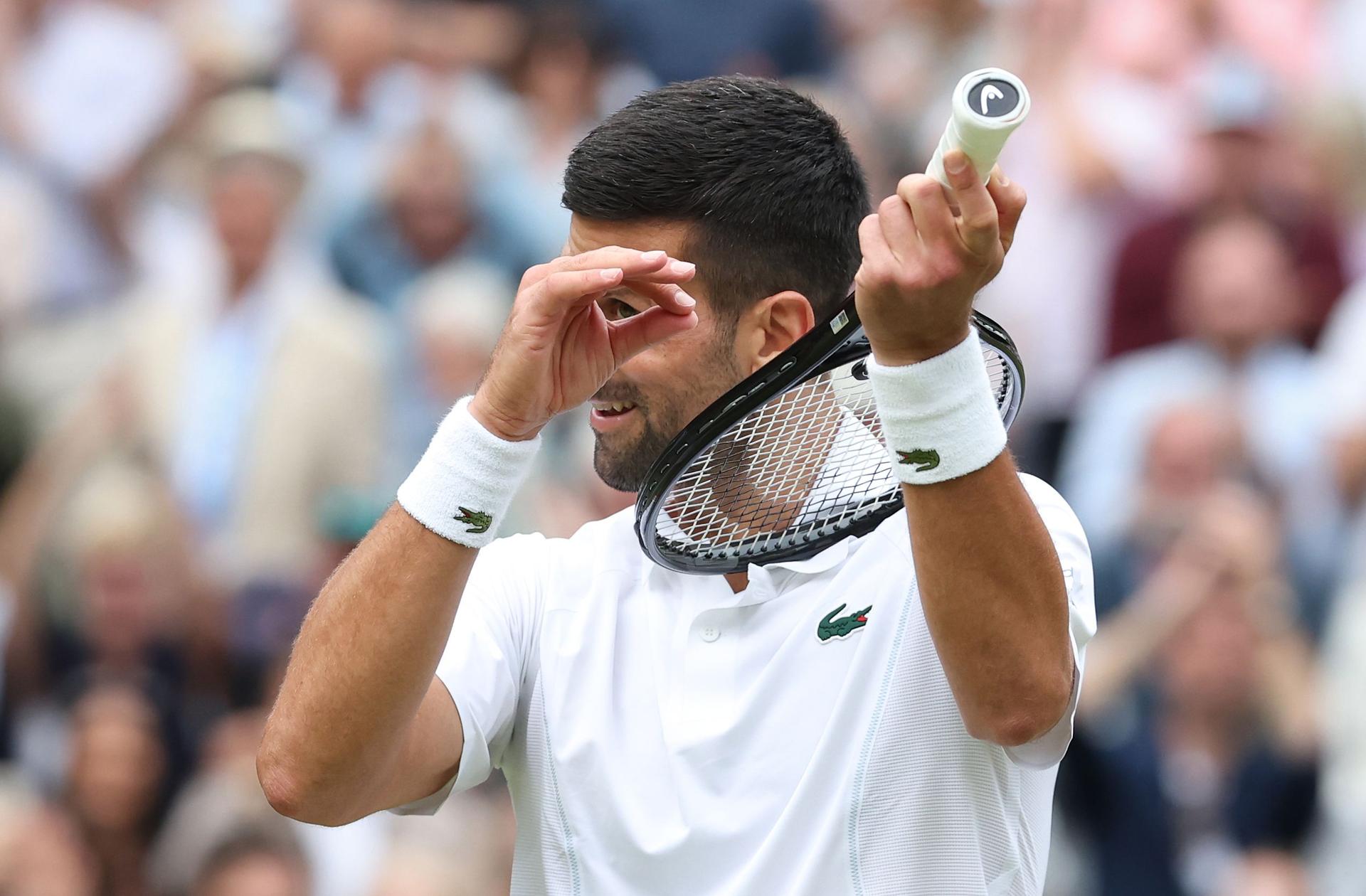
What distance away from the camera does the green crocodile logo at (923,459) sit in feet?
6.40

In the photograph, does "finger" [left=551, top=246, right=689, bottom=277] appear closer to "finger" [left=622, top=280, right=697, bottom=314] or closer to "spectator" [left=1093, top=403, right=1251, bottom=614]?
"finger" [left=622, top=280, right=697, bottom=314]

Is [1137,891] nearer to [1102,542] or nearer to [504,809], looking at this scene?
[1102,542]

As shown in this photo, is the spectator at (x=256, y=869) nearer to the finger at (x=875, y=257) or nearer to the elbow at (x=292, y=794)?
the elbow at (x=292, y=794)

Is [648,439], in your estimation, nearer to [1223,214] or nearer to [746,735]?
[746,735]

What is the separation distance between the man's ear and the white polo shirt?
33cm

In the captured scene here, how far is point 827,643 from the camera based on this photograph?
7.64 feet

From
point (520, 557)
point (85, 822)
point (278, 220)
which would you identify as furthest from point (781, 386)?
point (278, 220)

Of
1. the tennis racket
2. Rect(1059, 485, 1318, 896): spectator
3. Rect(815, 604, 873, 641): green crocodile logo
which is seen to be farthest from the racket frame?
Rect(1059, 485, 1318, 896): spectator

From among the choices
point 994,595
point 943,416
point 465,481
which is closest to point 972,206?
point 943,416

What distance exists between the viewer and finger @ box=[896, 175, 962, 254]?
6.02ft

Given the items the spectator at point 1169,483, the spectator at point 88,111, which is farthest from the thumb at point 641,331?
the spectator at point 88,111

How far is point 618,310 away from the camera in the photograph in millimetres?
2457

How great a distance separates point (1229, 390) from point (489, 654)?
3.80m

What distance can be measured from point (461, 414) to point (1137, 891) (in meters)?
3.46
